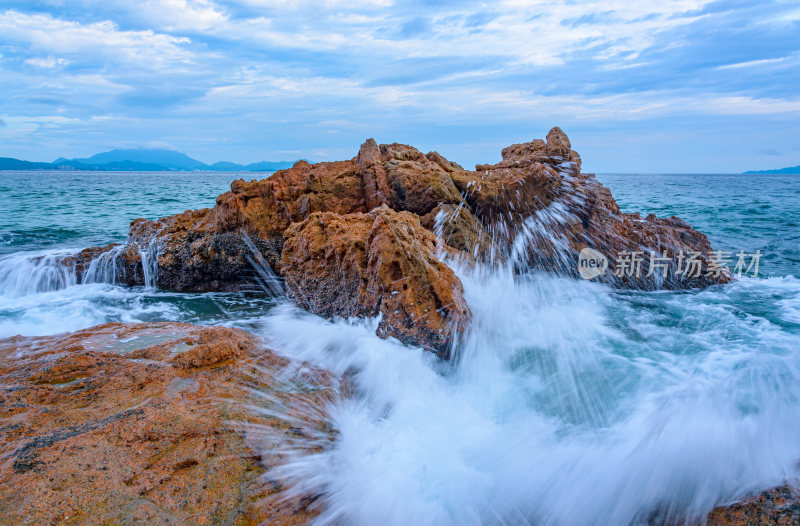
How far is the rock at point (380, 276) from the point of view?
383 cm

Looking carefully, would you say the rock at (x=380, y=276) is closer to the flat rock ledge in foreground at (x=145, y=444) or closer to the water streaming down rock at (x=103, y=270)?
the flat rock ledge in foreground at (x=145, y=444)

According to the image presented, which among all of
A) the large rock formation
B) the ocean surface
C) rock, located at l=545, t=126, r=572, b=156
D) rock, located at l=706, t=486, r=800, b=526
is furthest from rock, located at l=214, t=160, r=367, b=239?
rock, located at l=706, t=486, r=800, b=526

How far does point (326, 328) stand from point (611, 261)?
15.8ft

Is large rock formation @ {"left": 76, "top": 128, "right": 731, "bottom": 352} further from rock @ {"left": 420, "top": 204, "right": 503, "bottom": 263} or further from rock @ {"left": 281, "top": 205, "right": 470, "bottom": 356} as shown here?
rock @ {"left": 281, "top": 205, "right": 470, "bottom": 356}

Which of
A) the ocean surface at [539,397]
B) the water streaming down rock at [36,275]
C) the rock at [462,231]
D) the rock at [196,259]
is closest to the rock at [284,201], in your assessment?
the rock at [196,259]

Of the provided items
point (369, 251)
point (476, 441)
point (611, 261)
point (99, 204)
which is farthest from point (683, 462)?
point (99, 204)

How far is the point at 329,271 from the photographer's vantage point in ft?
16.1

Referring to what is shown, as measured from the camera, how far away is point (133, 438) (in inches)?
86.2

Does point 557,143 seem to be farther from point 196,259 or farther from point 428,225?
point 196,259

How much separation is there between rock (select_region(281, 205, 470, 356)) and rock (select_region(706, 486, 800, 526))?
2103 mm

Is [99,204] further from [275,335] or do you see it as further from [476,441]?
[476,441]

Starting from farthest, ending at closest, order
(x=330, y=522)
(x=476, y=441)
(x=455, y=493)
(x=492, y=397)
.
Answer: (x=492, y=397)
(x=476, y=441)
(x=455, y=493)
(x=330, y=522)

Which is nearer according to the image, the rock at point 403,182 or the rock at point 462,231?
the rock at point 462,231

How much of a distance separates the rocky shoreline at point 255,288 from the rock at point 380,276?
18mm
